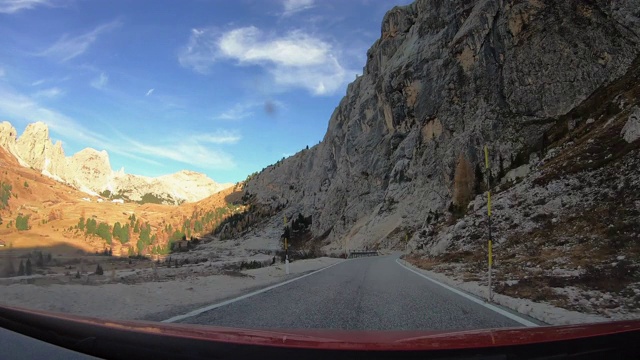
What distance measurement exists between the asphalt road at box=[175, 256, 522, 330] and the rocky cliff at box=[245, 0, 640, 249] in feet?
104

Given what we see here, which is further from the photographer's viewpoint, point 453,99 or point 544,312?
point 453,99

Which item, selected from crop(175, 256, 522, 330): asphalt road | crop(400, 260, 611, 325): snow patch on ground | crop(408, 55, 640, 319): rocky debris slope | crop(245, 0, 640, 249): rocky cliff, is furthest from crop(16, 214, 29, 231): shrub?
crop(400, 260, 611, 325): snow patch on ground

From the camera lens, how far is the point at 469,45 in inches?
2402

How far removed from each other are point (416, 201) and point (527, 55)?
2621cm

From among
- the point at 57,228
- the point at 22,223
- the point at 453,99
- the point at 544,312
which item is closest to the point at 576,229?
the point at 544,312

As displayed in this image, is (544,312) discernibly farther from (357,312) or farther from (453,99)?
(453,99)

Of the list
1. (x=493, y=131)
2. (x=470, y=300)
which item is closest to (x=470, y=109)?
(x=493, y=131)

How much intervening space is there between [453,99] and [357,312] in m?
60.3

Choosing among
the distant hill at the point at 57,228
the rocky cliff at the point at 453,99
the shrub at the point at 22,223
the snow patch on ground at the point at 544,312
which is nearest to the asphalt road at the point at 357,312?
the snow patch on ground at the point at 544,312

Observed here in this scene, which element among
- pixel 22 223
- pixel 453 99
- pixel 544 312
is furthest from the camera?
pixel 453 99

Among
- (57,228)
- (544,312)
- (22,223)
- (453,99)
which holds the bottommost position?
(544,312)

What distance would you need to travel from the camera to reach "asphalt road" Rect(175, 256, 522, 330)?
636cm

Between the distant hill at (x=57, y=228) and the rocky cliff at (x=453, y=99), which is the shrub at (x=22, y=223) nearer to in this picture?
the distant hill at (x=57, y=228)

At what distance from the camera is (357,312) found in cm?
761
